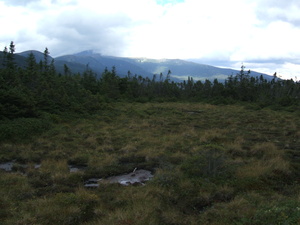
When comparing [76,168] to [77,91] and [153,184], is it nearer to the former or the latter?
[153,184]

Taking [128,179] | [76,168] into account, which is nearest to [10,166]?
[76,168]

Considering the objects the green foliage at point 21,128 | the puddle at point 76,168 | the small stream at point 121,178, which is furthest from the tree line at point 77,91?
the puddle at point 76,168

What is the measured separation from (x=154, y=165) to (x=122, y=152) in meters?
2.66

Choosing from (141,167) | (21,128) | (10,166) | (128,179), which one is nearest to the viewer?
(128,179)

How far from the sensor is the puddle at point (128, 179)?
8.65m

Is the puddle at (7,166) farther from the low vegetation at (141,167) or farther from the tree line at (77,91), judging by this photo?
the tree line at (77,91)

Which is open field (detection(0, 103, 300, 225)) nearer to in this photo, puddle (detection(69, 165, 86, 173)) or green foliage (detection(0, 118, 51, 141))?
puddle (detection(69, 165, 86, 173))

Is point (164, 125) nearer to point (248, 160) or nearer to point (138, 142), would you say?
point (138, 142)

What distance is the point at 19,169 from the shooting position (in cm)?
989

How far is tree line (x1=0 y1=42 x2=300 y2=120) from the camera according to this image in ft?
60.8

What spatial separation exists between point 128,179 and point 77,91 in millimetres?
22953

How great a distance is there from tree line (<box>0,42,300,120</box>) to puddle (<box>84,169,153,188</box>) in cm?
1043

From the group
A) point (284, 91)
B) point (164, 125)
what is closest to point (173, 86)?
point (284, 91)

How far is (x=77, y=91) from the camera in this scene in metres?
30.0
